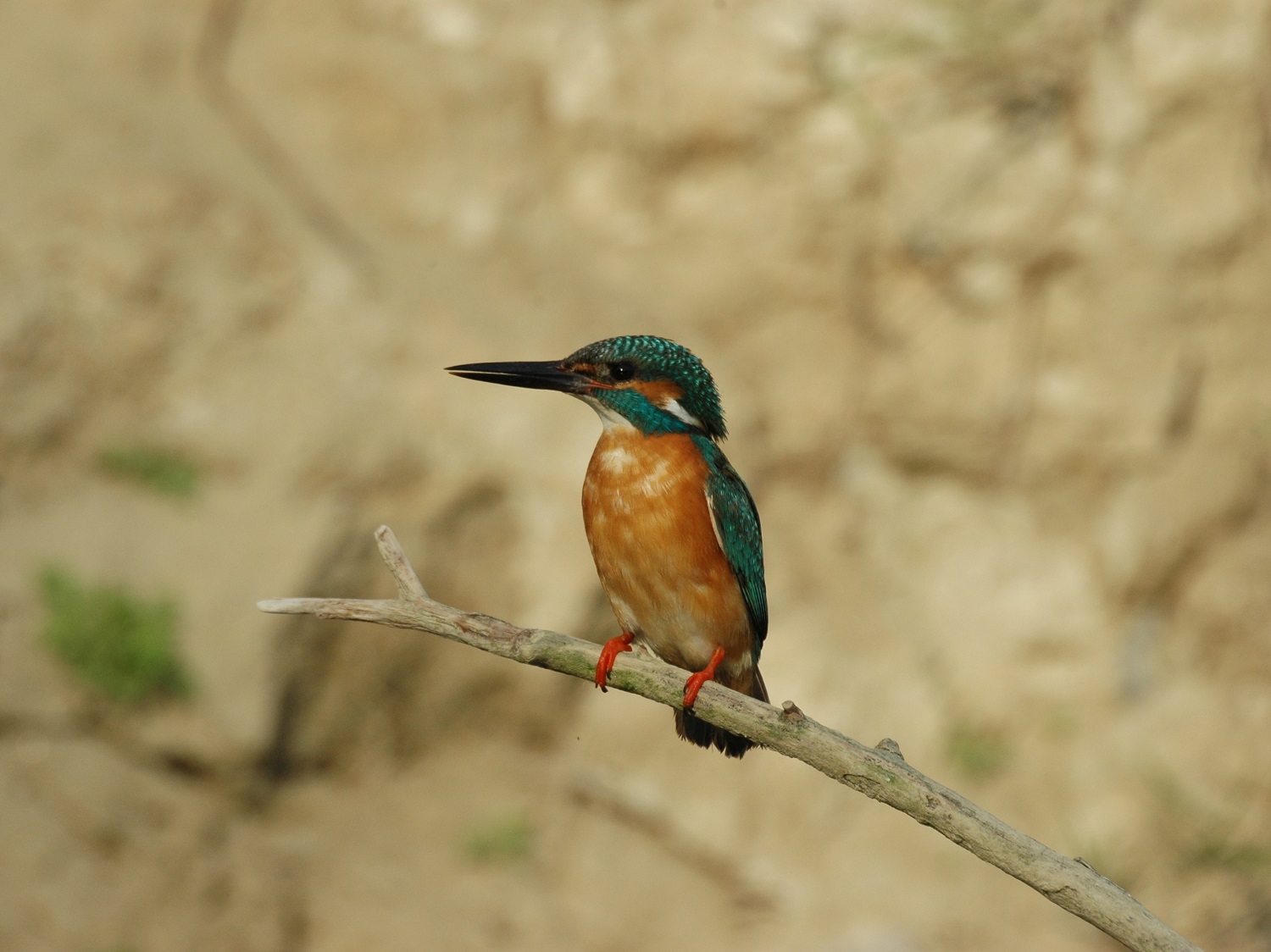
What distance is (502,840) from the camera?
6371mm

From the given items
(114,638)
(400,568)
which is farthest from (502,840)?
(400,568)

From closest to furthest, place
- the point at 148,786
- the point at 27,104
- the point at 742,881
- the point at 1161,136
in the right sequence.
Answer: the point at 148,786
the point at 27,104
the point at 742,881
the point at 1161,136

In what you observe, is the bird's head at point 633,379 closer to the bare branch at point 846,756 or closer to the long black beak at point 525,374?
the long black beak at point 525,374

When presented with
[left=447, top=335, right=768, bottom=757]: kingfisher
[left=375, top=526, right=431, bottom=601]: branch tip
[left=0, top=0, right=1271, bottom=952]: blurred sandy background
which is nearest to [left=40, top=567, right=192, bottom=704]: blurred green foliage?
[left=0, top=0, right=1271, bottom=952]: blurred sandy background

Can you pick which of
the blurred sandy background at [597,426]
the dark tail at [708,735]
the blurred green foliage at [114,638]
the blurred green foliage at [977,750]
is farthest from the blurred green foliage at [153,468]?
the blurred green foliage at [977,750]

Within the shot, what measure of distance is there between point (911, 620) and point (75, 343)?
463 centimetres

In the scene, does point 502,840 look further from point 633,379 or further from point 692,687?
point 692,687

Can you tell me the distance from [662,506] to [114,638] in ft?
12.0

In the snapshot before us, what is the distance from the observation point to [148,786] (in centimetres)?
562

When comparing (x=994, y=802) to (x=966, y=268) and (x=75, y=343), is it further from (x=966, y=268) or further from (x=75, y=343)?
(x=75, y=343)

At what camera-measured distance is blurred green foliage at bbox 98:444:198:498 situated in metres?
5.87

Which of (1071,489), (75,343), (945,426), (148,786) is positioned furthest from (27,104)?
(1071,489)

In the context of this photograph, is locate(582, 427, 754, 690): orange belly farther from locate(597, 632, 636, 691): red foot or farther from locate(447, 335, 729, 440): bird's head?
locate(597, 632, 636, 691): red foot

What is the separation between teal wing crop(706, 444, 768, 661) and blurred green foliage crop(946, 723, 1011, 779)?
4.30 metres
